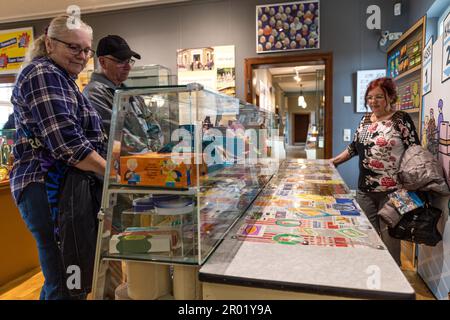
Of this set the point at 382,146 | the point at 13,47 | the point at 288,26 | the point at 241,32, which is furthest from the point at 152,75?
the point at 382,146

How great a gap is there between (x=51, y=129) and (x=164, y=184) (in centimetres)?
45

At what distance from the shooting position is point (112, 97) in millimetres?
1539

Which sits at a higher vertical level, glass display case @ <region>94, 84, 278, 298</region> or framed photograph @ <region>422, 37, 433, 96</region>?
framed photograph @ <region>422, 37, 433, 96</region>

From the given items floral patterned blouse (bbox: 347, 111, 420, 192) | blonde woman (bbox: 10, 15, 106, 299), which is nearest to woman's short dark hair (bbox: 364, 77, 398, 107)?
floral patterned blouse (bbox: 347, 111, 420, 192)

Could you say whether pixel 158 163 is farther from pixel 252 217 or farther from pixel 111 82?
pixel 111 82

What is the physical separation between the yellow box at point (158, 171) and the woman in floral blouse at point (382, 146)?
163cm

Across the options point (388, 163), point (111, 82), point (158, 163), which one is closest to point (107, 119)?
point (111, 82)

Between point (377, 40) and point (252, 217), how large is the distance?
336 centimetres

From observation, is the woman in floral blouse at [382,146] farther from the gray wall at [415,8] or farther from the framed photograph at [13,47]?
the framed photograph at [13,47]

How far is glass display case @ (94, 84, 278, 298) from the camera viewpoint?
957 mm

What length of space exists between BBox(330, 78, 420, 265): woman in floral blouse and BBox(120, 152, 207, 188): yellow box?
5.35 feet

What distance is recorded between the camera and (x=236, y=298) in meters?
0.87

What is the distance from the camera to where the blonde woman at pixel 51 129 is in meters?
1.10

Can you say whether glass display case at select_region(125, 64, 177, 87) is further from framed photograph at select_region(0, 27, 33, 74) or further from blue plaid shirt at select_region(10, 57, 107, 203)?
blue plaid shirt at select_region(10, 57, 107, 203)
